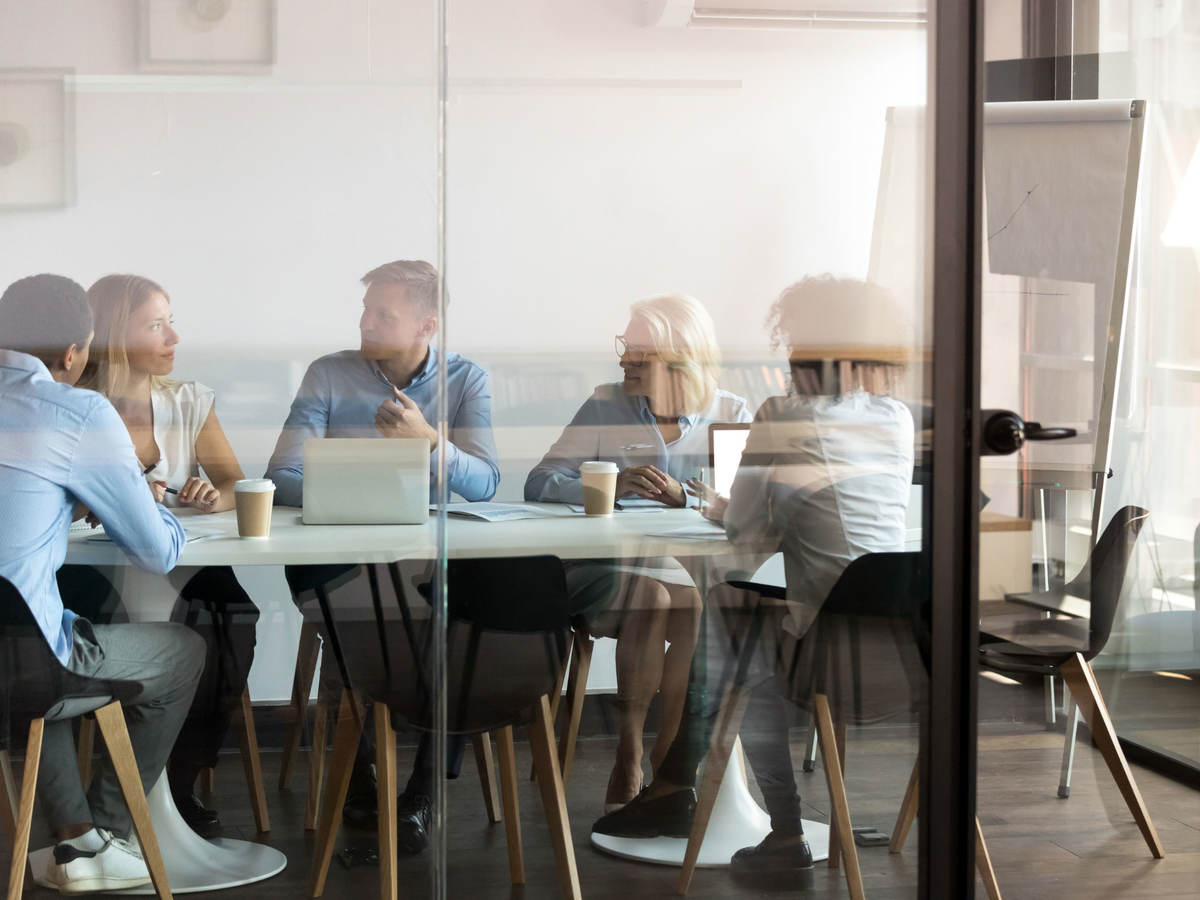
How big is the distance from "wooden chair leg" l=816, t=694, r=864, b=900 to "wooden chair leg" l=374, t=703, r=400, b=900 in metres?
0.82

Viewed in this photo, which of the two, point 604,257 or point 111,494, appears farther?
point 604,257

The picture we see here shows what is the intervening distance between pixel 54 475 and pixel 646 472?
1.03 meters

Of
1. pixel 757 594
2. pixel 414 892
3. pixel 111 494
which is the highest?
pixel 111 494

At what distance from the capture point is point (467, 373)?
7.23ft

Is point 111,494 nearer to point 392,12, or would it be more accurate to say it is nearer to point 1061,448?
point 392,12

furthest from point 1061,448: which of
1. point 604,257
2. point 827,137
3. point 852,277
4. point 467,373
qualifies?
point 467,373

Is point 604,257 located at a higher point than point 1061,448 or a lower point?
higher

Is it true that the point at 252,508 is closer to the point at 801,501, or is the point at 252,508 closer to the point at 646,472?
the point at 646,472

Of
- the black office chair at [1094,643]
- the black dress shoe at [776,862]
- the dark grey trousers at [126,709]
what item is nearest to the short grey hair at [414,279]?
the dark grey trousers at [126,709]

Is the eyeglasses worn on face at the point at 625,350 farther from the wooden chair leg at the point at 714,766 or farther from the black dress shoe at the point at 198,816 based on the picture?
the black dress shoe at the point at 198,816

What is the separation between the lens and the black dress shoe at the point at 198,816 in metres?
2.20

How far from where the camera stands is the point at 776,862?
93.4 inches

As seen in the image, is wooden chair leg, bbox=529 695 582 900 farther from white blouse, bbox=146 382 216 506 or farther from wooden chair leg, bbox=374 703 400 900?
white blouse, bbox=146 382 216 506

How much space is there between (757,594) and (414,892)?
841 mm
